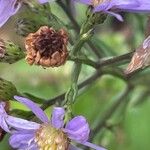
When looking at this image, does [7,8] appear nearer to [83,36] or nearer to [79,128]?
[83,36]

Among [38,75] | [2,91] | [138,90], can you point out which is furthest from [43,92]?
[2,91]

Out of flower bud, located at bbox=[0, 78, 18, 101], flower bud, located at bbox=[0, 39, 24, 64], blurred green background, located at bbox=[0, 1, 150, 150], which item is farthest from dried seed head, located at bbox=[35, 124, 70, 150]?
blurred green background, located at bbox=[0, 1, 150, 150]

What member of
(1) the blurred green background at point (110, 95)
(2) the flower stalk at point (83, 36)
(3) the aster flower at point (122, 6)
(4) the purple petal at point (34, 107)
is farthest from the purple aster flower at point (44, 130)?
(1) the blurred green background at point (110, 95)

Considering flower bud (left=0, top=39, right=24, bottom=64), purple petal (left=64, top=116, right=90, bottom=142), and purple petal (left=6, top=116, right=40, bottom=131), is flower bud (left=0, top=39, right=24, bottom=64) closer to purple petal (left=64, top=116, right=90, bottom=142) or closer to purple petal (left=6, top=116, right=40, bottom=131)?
purple petal (left=6, top=116, right=40, bottom=131)

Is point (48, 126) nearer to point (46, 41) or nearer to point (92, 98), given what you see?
point (46, 41)

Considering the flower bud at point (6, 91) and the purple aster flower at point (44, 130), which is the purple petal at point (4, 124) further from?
the flower bud at point (6, 91)

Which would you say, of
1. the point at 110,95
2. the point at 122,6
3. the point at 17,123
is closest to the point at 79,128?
the point at 17,123
